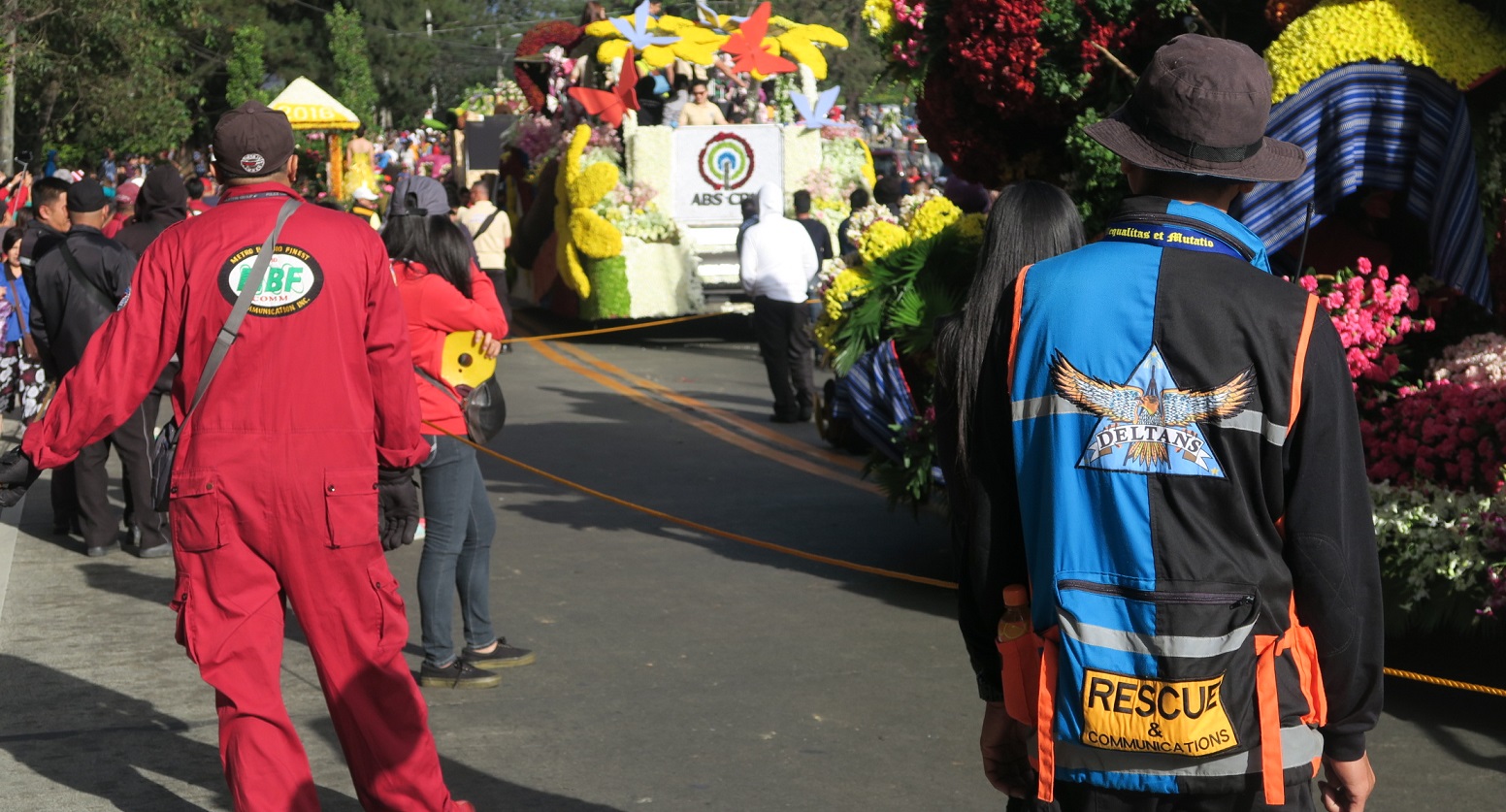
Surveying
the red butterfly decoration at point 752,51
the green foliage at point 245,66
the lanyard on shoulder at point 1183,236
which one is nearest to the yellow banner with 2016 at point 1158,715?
the lanyard on shoulder at point 1183,236

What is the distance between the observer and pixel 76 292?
8.15 metres

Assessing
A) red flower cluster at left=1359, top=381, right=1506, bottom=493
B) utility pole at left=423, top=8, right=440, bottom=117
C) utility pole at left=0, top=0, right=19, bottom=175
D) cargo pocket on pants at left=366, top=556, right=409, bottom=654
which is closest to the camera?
cargo pocket on pants at left=366, top=556, right=409, bottom=654

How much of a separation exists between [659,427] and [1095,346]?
9814 mm

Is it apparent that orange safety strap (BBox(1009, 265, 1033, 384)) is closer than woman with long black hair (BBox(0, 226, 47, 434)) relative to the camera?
Yes

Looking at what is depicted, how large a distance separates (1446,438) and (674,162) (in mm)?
12096

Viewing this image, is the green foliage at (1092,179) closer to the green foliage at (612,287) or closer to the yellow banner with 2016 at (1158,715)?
the yellow banner with 2016 at (1158,715)

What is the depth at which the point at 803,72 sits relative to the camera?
17.7 m

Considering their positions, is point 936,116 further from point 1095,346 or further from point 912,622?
point 1095,346

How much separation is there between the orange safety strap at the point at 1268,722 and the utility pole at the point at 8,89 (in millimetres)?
18561

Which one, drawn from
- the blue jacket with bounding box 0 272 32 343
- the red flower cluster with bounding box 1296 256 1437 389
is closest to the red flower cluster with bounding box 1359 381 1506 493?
the red flower cluster with bounding box 1296 256 1437 389

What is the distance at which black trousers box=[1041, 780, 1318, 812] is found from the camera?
2.39 meters

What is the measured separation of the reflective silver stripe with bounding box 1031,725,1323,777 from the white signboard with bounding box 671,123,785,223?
574 inches

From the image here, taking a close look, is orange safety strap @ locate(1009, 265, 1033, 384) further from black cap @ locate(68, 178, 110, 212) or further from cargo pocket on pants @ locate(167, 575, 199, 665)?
black cap @ locate(68, 178, 110, 212)

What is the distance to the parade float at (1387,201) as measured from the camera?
5363 millimetres
